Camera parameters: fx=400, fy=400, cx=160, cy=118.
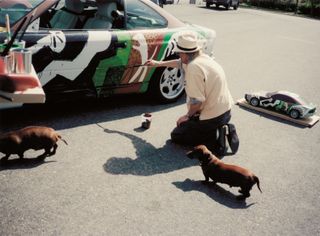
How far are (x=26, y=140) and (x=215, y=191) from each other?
200 cm

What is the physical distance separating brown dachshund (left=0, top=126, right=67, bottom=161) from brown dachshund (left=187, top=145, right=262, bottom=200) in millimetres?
1495

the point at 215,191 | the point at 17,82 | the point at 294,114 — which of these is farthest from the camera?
the point at 294,114

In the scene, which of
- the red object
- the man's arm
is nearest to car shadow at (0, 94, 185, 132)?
the man's arm

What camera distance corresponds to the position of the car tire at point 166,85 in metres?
5.96

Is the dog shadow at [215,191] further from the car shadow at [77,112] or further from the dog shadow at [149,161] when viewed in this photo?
the car shadow at [77,112]

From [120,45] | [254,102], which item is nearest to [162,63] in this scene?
[120,45]

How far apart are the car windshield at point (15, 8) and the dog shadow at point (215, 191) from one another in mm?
2740

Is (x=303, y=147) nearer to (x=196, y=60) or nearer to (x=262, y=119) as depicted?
(x=262, y=119)

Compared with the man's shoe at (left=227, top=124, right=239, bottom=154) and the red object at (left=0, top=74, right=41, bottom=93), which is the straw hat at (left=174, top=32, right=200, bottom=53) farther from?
the red object at (left=0, top=74, right=41, bottom=93)

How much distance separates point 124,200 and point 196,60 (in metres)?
1.85

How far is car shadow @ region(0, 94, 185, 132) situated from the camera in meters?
5.11

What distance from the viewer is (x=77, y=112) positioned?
5.61 metres

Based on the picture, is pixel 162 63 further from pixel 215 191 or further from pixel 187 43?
pixel 215 191

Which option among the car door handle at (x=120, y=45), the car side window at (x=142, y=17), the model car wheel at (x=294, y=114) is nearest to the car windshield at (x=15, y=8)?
the car door handle at (x=120, y=45)
